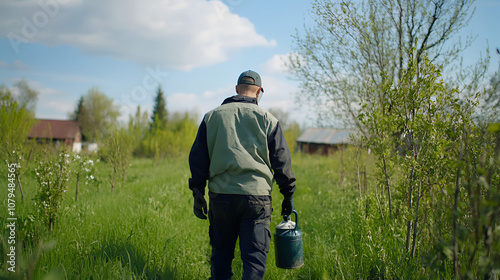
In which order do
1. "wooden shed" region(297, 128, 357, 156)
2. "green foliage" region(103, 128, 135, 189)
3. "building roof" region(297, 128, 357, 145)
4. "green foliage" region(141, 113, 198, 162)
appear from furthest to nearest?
"building roof" region(297, 128, 357, 145), "wooden shed" region(297, 128, 357, 156), "green foliage" region(141, 113, 198, 162), "green foliage" region(103, 128, 135, 189)

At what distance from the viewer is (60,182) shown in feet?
13.0

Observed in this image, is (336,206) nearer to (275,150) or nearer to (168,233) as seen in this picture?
(168,233)

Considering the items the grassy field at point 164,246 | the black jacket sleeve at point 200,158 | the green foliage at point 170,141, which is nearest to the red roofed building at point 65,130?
the green foliage at point 170,141

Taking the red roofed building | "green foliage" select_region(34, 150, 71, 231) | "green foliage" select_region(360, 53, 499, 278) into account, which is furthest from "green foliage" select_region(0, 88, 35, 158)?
the red roofed building

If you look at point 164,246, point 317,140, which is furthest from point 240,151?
point 317,140

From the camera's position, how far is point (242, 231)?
2723 mm

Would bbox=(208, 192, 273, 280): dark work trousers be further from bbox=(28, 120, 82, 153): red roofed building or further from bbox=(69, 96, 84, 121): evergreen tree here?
bbox=(69, 96, 84, 121): evergreen tree

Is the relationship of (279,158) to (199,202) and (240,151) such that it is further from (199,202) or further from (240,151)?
(199,202)

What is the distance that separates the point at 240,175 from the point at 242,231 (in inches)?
20.4

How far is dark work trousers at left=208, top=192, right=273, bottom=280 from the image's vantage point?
263cm

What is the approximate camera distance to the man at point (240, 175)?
2678 millimetres

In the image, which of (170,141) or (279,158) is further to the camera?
(170,141)

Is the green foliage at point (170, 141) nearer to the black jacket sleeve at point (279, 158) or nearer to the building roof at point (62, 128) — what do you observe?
the black jacket sleeve at point (279, 158)

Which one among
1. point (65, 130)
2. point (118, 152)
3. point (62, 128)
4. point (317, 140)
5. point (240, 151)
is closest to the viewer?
point (240, 151)
